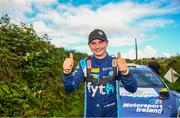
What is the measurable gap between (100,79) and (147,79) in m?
6.49

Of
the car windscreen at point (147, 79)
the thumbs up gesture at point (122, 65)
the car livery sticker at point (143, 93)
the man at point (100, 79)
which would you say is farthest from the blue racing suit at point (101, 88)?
the car windscreen at point (147, 79)

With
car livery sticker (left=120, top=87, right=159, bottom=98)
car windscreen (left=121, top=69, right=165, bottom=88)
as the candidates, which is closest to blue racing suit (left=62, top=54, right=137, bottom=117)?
car livery sticker (left=120, top=87, right=159, bottom=98)

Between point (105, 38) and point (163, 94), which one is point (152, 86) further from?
point (105, 38)

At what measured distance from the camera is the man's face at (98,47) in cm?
575

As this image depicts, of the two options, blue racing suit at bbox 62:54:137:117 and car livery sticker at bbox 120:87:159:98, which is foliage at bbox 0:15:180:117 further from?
blue racing suit at bbox 62:54:137:117

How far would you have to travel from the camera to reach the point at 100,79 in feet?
18.8

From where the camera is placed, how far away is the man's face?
18.9ft

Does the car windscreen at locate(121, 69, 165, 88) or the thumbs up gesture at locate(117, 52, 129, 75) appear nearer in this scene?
the thumbs up gesture at locate(117, 52, 129, 75)

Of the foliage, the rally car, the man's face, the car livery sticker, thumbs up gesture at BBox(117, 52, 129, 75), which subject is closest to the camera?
thumbs up gesture at BBox(117, 52, 129, 75)

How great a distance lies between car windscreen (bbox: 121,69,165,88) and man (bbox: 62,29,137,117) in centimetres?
600

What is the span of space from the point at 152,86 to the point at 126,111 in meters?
1.82

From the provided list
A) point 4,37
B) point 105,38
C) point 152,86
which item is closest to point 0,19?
point 4,37

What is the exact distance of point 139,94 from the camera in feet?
35.5

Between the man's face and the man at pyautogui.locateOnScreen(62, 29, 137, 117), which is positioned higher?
the man's face
